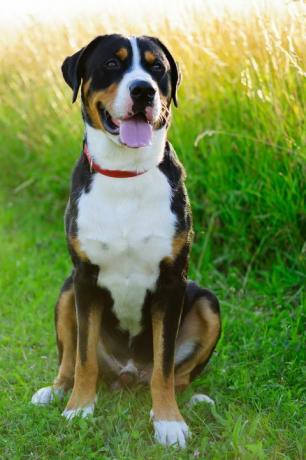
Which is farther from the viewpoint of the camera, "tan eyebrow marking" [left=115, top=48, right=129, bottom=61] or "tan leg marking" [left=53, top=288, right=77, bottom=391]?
"tan leg marking" [left=53, top=288, right=77, bottom=391]

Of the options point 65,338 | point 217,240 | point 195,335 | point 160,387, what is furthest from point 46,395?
point 217,240

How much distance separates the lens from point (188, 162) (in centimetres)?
521

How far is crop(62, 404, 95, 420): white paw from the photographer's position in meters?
3.34

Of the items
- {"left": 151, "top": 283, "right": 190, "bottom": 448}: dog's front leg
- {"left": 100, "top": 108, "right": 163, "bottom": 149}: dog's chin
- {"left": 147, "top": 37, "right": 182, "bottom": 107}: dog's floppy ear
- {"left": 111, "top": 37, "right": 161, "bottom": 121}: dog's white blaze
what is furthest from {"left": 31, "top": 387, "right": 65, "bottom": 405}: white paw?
{"left": 147, "top": 37, "right": 182, "bottom": 107}: dog's floppy ear

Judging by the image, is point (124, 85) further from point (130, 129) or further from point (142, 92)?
point (130, 129)

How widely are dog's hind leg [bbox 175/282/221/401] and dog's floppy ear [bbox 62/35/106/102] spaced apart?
106 centimetres

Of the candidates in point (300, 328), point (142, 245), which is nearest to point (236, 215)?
point (300, 328)

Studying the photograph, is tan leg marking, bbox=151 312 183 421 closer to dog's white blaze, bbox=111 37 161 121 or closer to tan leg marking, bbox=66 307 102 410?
tan leg marking, bbox=66 307 102 410

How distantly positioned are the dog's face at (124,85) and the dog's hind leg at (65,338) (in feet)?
2.63

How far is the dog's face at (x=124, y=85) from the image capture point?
3125 mm

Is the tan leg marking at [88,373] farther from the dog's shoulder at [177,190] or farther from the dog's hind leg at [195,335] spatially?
the dog's shoulder at [177,190]

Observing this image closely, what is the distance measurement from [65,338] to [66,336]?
0.01 m

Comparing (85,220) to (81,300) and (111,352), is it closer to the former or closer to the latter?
(81,300)

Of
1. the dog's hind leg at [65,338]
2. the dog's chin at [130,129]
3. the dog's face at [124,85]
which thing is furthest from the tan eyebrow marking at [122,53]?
the dog's hind leg at [65,338]
